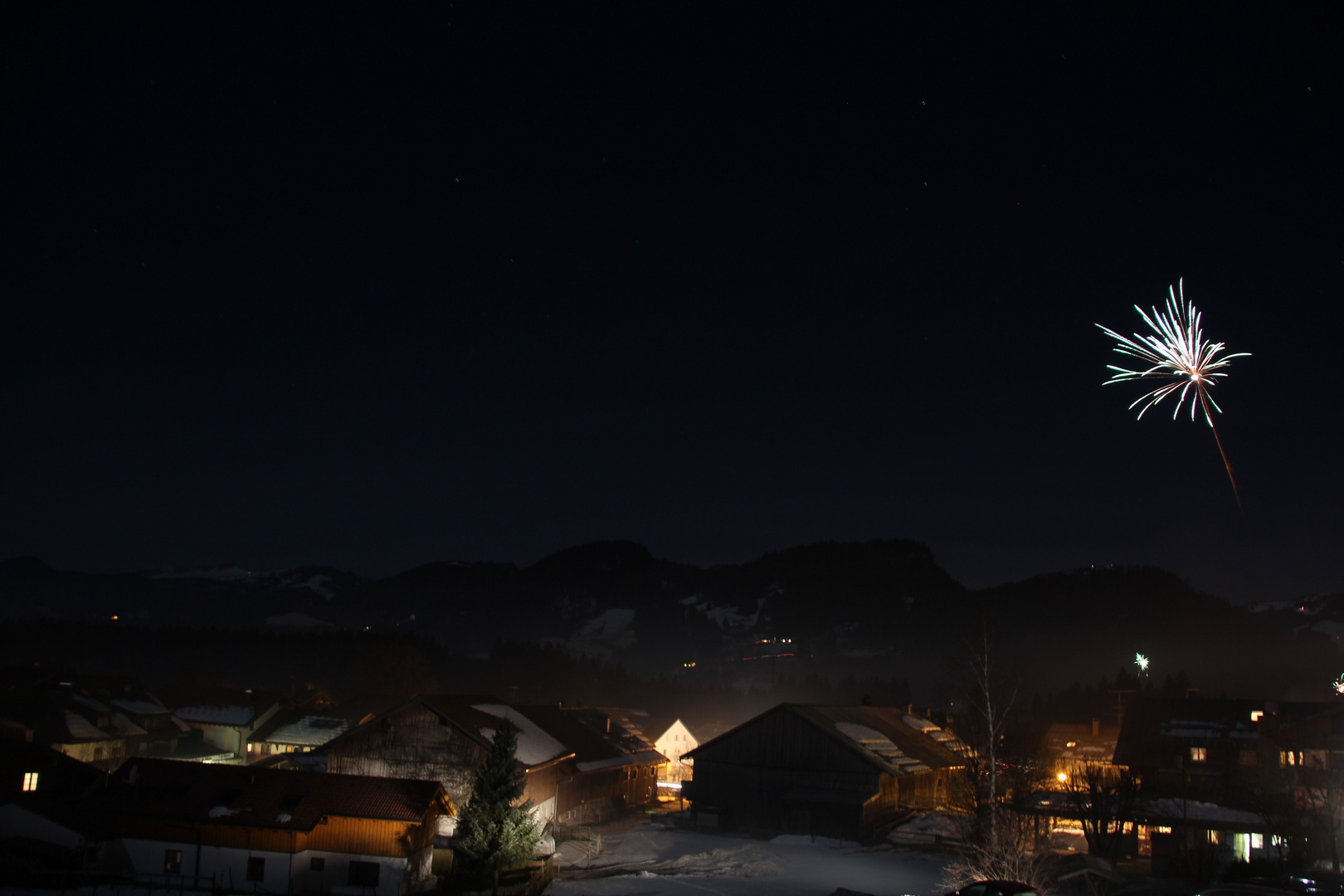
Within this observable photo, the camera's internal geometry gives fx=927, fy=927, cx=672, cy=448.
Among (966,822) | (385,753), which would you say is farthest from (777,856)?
(385,753)

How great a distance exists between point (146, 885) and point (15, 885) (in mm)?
3986

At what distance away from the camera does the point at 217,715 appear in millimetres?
86938

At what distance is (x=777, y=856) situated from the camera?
1588 inches

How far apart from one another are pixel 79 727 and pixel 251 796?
42.2 m

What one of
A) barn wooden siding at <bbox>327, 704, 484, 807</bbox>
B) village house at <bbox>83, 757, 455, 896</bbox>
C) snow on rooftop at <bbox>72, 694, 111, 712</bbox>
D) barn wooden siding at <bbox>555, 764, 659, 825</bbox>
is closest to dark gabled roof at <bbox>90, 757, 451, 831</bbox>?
village house at <bbox>83, 757, 455, 896</bbox>

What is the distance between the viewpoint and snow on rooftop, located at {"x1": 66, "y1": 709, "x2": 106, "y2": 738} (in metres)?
66.3

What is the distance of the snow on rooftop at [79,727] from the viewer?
66312mm

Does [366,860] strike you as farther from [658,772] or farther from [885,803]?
[658,772]

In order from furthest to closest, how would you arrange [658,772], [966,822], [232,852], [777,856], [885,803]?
[658,772]
[885,803]
[966,822]
[777,856]
[232,852]

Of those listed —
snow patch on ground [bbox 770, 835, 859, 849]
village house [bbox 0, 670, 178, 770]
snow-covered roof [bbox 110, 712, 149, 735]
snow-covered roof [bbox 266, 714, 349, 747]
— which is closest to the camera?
snow patch on ground [bbox 770, 835, 859, 849]

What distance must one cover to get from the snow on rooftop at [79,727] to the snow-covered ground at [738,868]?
43.9 metres

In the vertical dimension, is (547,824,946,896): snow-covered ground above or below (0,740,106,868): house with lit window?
below

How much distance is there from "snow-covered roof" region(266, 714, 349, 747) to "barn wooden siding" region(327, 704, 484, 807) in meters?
36.0

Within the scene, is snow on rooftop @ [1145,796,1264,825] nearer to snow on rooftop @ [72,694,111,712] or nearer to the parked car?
the parked car
